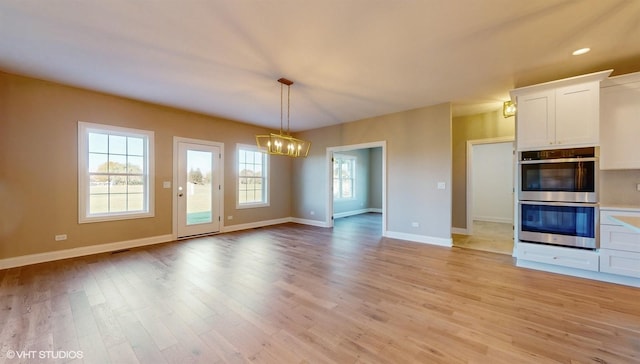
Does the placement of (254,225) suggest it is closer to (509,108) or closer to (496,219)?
(509,108)

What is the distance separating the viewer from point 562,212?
3.36 m

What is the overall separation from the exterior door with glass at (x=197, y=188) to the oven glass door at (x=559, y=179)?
6.01 meters

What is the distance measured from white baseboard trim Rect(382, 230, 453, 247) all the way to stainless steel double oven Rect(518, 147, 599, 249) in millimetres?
1323

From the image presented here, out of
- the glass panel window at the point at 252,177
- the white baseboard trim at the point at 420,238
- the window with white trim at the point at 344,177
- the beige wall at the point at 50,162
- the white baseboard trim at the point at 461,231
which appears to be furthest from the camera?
the window with white trim at the point at 344,177

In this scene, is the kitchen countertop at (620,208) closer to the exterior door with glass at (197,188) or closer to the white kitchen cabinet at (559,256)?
the white kitchen cabinet at (559,256)

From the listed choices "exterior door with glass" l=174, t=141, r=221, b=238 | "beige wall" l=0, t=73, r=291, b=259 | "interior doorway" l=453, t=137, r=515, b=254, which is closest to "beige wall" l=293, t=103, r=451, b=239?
"interior doorway" l=453, t=137, r=515, b=254

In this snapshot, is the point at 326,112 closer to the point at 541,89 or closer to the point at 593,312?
the point at 541,89

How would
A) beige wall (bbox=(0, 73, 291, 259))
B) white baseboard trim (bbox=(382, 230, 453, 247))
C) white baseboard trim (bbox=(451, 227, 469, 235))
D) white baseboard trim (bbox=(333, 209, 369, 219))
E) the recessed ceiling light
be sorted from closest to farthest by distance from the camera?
1. the recessed ceiling light
2. beige wall (bbox=(0, 73, 291, 259))
3. white baseboard trim (bbox=(382, 230, 453, 247))
4. white baseboard trim (bbox=(451, 227, 469, 235))
5. white baseboard trim (bbox=(333, 209, 369, 219))

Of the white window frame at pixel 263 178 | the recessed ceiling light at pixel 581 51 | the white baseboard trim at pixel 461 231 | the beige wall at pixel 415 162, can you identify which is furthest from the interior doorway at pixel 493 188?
the white window frame at pixel 263 178

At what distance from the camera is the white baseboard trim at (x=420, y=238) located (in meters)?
4.78

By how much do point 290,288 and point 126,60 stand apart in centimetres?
357

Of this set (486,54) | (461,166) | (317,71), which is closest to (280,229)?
(317,71)

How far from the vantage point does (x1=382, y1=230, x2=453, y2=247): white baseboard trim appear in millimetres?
4777

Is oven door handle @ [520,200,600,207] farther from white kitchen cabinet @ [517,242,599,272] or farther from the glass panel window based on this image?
the glass panel window
